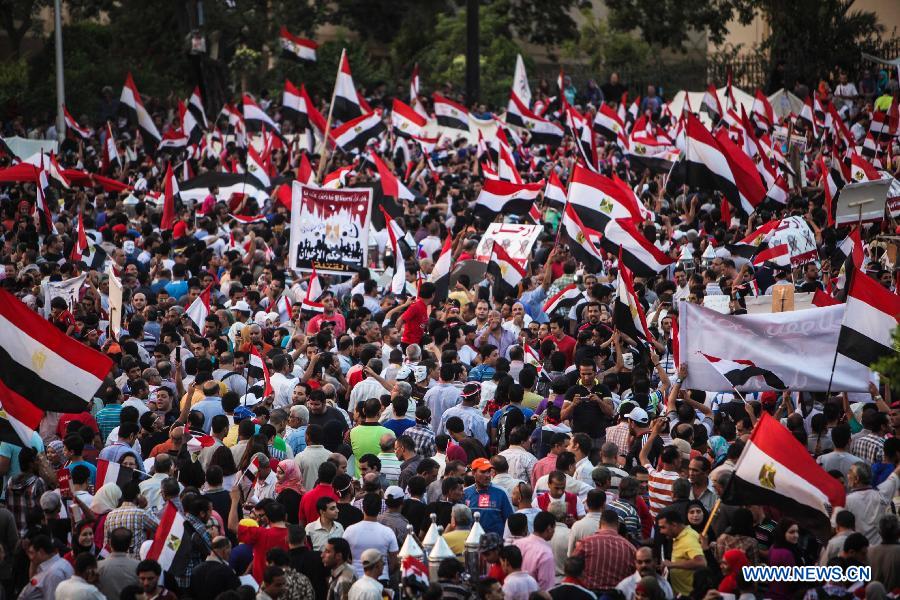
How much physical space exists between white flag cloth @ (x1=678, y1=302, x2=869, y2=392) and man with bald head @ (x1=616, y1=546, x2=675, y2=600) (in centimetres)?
345

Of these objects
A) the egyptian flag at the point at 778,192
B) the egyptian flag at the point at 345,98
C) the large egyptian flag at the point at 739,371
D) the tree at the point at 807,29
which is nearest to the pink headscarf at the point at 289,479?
the large egyptian flag at the point at 739,371

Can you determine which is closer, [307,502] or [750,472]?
[750,472]

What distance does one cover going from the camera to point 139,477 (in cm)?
1062

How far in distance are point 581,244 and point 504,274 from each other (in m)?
1.16

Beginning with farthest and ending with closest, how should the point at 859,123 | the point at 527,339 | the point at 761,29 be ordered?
1. the point at 761,29
2. the point at 859,123
3. the point at 527,339

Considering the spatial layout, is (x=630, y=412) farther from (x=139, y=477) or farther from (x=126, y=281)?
(x=126, y=281)

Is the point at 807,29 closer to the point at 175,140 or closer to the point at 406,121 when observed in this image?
the point at 406,121

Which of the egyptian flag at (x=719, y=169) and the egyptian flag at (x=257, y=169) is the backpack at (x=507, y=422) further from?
the egyptian flag at (x=257, y=169)

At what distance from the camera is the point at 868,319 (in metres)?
11.0

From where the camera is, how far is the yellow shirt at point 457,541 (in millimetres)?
9163

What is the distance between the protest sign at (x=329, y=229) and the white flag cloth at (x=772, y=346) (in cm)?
689

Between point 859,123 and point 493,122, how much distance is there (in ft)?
24.9

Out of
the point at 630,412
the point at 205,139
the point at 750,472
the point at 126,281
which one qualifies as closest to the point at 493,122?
the point at 205,139

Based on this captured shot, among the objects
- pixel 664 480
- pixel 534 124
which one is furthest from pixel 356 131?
pixel 664 480
